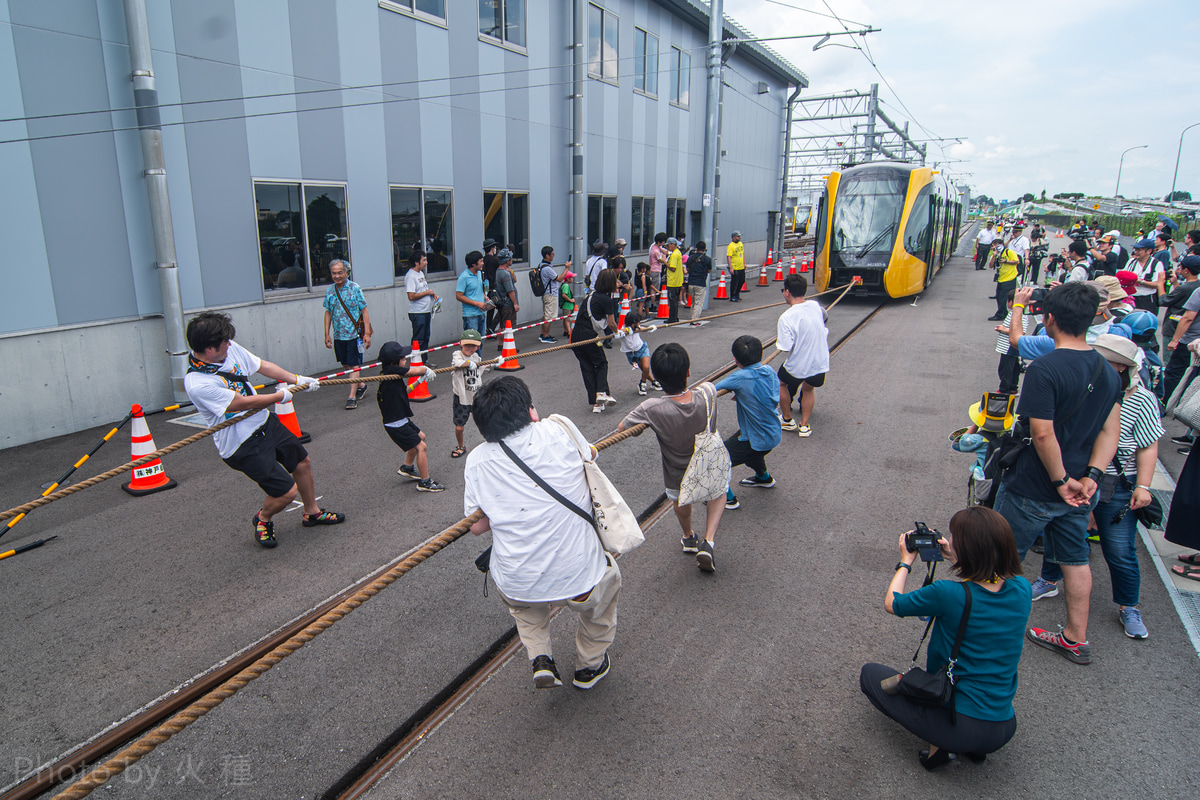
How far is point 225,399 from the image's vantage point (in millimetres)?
4551

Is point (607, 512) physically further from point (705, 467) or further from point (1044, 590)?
point (1044, 590)

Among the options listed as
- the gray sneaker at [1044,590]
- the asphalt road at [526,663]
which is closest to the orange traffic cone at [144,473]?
the asphalt road at [526,663]

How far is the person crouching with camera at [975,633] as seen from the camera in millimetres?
2711

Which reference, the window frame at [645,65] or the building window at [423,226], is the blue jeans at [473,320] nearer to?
the building window at [423,226]

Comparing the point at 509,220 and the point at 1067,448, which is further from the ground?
the point at 509,220

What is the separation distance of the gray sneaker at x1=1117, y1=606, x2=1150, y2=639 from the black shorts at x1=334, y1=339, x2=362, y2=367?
8.33m

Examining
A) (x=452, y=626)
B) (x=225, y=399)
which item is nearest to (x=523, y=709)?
(x=452, y=626)

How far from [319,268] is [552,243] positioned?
6342 mm

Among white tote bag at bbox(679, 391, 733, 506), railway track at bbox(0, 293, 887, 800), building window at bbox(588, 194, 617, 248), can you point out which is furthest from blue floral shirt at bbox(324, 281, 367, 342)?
building window at bbox(588, 194, 617, 248)

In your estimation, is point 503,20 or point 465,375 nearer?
point 465,375

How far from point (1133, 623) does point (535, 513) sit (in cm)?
354

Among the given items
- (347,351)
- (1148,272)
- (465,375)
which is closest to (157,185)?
(347,351)

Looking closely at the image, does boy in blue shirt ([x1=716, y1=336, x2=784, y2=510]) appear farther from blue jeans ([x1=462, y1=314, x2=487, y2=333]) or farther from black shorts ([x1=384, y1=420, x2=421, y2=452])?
blue jeans ([x1=462, y1=314, x2=487, y2=333])

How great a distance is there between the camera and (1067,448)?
11.5ft
